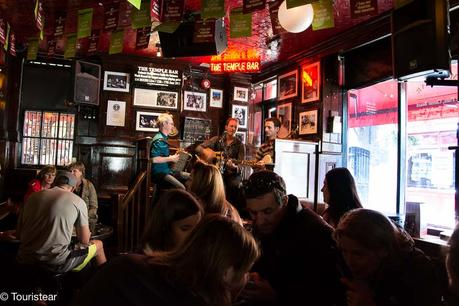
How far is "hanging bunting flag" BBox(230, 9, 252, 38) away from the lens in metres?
4.33

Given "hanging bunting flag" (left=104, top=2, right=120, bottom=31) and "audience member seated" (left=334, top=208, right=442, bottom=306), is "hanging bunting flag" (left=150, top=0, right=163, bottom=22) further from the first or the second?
"audience member seated" (left=334, top=208, right=442, bottom=306)

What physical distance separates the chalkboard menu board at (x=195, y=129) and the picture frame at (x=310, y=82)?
241cm

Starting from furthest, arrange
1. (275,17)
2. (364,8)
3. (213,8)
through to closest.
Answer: (275,17)
(213,8)
(364,8)

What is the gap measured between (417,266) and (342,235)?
330 millimetres

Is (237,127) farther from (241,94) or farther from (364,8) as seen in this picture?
(364,8)

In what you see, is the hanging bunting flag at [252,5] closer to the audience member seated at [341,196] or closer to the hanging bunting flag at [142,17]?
the hanging bunting flag at [142,17]

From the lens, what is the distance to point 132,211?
559 centimetres

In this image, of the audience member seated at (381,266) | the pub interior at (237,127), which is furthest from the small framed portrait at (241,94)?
the audience member seated at (381,266)

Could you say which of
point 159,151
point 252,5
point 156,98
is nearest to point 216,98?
point 156,98

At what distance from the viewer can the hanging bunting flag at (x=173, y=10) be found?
4.64m

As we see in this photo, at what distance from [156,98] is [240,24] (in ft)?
14.3

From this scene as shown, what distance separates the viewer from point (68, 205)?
3486 mm

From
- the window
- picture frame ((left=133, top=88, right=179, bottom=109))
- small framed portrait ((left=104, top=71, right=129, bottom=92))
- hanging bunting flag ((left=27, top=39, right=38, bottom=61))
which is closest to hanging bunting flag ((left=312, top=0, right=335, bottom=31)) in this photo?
hanging bunting flag ((left=27, top=39, right=38, bottom=61))

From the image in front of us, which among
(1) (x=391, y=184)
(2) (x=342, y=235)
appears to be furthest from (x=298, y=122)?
(2) (x=342, y=235)
